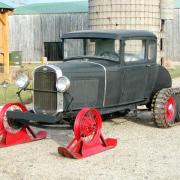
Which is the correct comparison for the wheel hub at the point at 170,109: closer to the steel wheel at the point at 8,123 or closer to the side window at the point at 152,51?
the side window at the point at 152,51

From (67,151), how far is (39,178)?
1.03 meters

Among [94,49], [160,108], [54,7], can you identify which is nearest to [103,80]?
[94,49]

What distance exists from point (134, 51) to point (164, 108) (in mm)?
1265

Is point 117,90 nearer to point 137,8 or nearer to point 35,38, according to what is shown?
point 137,8

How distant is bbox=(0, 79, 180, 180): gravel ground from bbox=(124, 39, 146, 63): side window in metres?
1.43

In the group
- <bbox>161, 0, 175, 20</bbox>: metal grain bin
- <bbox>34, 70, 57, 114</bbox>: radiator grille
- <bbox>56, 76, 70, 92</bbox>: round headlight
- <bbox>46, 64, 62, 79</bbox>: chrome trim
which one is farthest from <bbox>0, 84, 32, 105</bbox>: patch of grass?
<bbox>161, 0, 175, 20</bbox>: metal grain bin

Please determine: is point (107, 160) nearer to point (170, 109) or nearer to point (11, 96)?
point (170, 109)

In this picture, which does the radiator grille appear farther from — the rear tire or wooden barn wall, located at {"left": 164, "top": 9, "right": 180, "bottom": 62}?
wooden barn wall, located at {"left": 164, "top": 9, "right": 180, "bottom": 62}

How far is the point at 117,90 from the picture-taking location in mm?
9320

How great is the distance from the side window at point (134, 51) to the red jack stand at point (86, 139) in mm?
1877

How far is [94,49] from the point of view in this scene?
947 centimetres

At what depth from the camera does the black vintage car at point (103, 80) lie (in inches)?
327

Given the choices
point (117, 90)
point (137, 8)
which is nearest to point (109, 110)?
point (117, 90)

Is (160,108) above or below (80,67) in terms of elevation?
below
